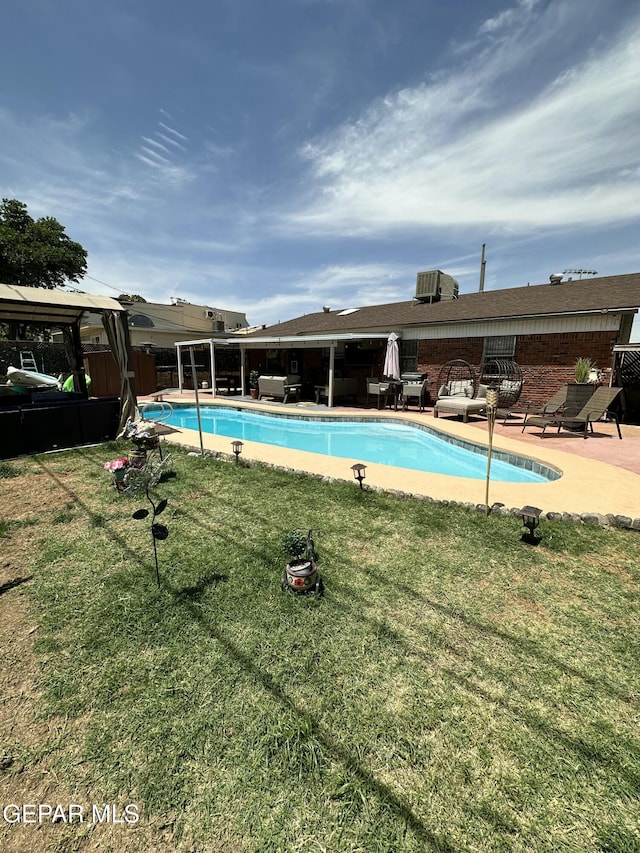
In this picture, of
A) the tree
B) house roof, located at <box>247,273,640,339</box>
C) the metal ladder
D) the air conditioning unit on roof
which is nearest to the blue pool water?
house roof, located at <box>247,273,640,339</box>

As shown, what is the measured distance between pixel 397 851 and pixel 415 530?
2.96 meters

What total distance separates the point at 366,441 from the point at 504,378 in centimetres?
596

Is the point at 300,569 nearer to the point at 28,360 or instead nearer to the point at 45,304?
the point at 45,304

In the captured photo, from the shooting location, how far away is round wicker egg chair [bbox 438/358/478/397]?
512 inches

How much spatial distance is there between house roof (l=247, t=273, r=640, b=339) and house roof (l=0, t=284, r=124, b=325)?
35.6 feet

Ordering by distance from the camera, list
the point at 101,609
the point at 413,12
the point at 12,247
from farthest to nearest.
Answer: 1. the point at 12,247
2. the point at 413,12
3. the point at 101,609

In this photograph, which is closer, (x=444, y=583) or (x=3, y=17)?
(x=444, y=583)

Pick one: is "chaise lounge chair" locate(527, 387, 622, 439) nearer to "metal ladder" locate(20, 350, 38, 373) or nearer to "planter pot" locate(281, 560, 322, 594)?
"planter pot" locate(281, 560, 322, 594)

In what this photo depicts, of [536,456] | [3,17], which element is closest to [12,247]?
[3,17]

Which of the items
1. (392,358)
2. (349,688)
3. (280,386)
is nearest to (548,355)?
(392,358)

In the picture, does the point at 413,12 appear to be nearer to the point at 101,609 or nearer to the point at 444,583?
the point at 444,583

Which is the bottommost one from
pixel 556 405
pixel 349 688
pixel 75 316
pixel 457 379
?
pixel 349 688

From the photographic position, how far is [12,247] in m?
21.4

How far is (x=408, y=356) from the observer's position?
15391 millimetres
